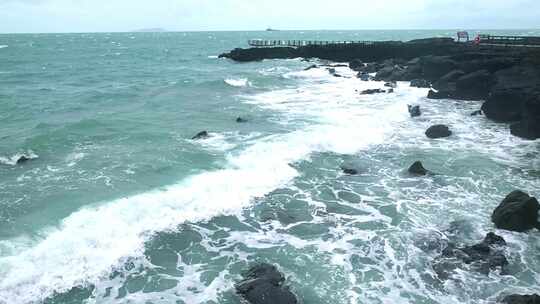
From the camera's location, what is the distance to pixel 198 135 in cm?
2720

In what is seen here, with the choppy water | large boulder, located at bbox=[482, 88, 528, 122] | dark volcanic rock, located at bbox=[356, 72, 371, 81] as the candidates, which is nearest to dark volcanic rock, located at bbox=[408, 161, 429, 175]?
the choppy water

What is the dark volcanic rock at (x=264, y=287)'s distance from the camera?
1174cm

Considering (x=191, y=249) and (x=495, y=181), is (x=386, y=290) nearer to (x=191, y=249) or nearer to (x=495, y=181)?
(x=191, y=249)

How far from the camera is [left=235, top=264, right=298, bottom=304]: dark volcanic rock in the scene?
11742 millimetres

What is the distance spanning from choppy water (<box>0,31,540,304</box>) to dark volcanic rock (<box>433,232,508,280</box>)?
0.34 meters

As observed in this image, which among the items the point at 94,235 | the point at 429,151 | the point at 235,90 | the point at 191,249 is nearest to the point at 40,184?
the point at 94,235

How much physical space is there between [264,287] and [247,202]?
6.31 metres

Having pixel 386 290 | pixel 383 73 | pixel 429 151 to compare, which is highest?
pixel 383 73

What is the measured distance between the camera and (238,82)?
5169 cm

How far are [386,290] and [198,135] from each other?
17043 millimetres

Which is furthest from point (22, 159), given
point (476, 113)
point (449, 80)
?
point (449, 80)

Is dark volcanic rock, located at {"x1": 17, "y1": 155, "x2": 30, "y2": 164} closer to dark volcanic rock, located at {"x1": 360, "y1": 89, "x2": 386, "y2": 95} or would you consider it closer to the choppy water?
the choppy water

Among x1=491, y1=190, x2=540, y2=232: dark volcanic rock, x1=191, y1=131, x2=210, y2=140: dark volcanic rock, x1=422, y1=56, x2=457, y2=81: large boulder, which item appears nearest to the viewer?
x1=491, y1=190, x2=540, y2=232: dark volcanic rock

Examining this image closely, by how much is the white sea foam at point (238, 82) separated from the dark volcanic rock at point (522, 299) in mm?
40747
